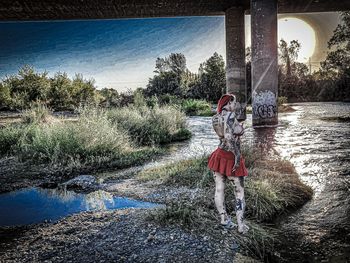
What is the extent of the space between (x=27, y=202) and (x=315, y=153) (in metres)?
6.15

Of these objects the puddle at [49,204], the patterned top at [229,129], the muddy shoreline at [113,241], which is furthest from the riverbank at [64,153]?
the patterned top at [229,129]

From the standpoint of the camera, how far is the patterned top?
344 centimetres

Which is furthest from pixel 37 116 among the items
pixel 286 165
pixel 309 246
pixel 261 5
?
pixel 309 246

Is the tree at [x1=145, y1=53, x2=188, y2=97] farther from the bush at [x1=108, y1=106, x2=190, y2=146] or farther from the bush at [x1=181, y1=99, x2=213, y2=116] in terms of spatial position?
the bush at [x1=108, y1=106, x2=190, y2=146]

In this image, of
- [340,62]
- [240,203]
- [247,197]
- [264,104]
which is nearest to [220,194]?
[240,203]

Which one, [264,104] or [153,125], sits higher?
[264,104]

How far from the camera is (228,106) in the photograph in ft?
11.3

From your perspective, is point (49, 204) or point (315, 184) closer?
point (49, 204)

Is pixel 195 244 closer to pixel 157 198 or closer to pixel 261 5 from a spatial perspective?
pixel 157 198

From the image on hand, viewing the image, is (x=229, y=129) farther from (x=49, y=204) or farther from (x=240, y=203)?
(x=49, y=204)

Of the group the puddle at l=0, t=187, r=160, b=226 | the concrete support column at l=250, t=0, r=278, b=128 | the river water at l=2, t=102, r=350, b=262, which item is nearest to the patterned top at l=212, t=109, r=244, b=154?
the river water at l=2, t=102, r=350, b=262

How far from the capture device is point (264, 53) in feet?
38.3

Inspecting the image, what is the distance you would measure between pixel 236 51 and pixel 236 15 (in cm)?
151

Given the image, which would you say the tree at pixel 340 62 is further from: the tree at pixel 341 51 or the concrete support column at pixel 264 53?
the concrete support column at pixel 264 53
